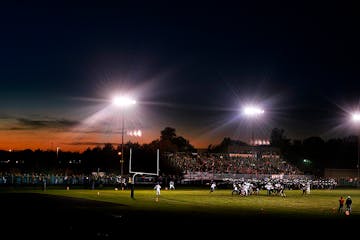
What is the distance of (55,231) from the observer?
2214 cm

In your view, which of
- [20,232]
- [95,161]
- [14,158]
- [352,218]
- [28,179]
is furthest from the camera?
[14,158]

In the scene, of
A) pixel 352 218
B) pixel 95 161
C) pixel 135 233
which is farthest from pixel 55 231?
pixel 95 161

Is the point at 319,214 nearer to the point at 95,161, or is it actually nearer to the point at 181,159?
the point at 181,159

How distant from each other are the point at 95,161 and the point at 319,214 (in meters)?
105

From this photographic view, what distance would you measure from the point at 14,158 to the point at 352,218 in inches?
5332

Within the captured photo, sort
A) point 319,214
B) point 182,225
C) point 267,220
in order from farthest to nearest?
point 319,214 → point 267,220 → point 182,225

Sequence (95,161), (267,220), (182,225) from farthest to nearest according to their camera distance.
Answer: (95,161) → (267,220) → (182,225)

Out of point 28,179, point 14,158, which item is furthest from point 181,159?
point 14,158

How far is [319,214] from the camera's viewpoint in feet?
115

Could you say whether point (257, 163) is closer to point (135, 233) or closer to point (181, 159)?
point (181, 159)

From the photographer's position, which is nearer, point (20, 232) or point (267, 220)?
point (20, 232)

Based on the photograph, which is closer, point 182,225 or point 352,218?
point 182,225

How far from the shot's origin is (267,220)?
97.8 feet

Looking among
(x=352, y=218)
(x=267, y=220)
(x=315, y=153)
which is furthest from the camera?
(x=315, y=153)
